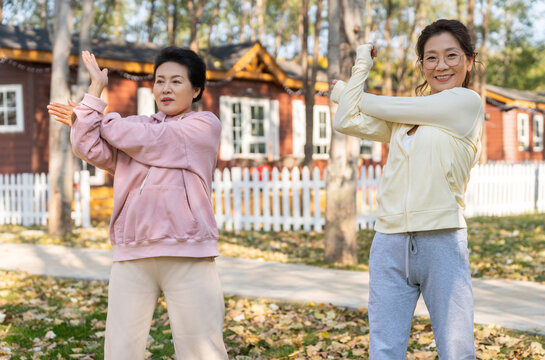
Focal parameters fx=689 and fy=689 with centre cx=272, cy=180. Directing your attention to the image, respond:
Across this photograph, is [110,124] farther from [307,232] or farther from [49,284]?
[307,232]

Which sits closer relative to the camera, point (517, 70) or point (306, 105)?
point (306, 105)

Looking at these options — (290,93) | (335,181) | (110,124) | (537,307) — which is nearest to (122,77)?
(290,93)

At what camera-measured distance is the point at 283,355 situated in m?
5.04

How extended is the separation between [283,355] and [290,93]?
A: 18.2m

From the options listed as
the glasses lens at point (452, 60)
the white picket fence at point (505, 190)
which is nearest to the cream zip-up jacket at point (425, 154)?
the glasses lens at point (452, 60)

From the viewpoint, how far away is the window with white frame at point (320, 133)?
24156 mm

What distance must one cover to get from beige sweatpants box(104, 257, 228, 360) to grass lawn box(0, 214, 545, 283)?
18.7ft

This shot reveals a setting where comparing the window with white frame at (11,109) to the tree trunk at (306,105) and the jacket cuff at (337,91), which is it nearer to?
the tree trunk at (306,105)

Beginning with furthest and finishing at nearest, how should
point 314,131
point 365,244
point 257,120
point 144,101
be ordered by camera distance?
1. point 314,131
2. point 257,120
3. point 144,101
4. point 365,244

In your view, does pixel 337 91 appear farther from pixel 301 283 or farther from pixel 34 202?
pixel 34 202

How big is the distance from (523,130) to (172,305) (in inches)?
1324

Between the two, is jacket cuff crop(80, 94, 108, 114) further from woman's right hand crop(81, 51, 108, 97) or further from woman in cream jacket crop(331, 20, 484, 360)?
woman in cream jacket crop(331, 20, 484, 360)

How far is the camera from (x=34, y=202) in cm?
1602

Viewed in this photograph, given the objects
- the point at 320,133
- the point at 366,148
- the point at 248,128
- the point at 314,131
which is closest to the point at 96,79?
the point at 248,128
